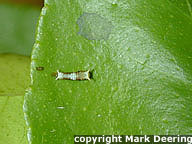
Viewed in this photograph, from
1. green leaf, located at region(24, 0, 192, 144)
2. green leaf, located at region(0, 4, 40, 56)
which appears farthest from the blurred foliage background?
green leaf, located at region(24, 0, 192, 144)

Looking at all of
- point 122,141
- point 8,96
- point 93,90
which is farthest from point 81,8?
point 8,96

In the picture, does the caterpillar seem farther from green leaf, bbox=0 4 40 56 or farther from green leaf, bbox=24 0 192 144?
green leaf, bbox=0 4 40 56

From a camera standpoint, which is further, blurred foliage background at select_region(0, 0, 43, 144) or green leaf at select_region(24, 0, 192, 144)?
blurred foliage background at select_region(0, 0, 43, 144)

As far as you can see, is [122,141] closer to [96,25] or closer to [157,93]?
[157,93]

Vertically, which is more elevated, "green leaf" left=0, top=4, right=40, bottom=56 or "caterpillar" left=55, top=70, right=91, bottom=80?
"green leaf" left=0, top=4, right=40, bottom=56

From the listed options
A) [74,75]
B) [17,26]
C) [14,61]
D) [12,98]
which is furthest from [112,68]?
[17,26]
